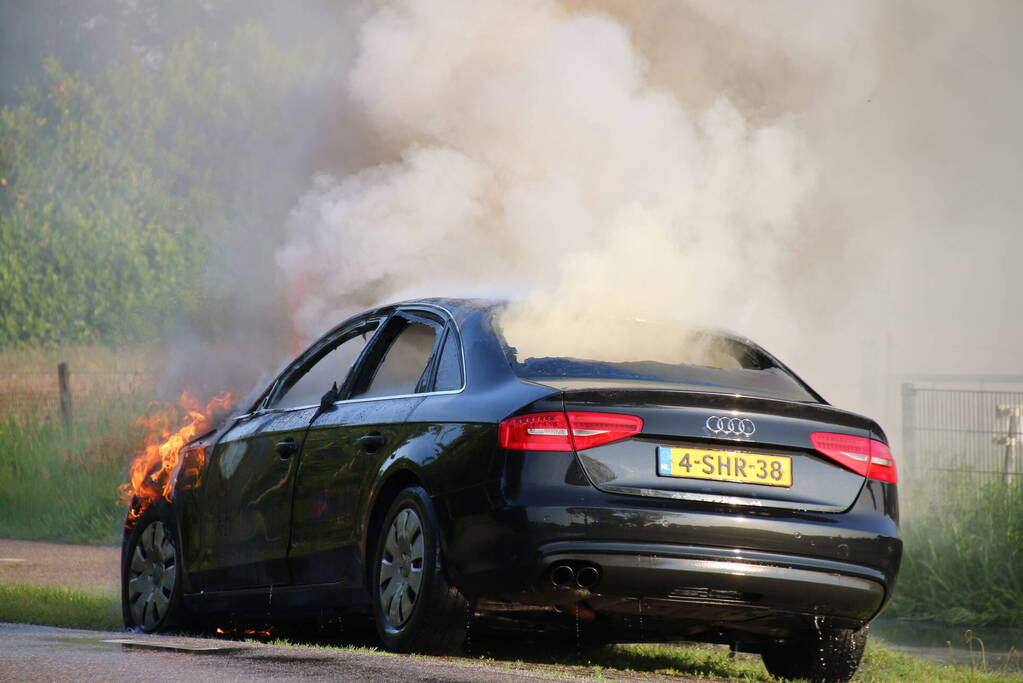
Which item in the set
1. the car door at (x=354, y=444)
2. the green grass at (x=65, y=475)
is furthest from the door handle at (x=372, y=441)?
the green grass at (x=65, y=475)

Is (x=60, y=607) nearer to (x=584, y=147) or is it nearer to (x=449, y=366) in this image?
(x=449, y=366)

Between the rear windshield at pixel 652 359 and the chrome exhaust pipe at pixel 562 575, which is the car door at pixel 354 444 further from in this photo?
the chrome exhaust pipe at pixel 562 575

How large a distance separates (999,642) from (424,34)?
5.53 metres

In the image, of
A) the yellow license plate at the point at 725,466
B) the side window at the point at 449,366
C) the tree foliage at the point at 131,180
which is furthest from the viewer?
the tree foliage at the point at 131,180

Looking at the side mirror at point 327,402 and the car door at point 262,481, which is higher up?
the side mirror at point 327,402

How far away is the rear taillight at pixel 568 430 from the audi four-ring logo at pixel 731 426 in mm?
279

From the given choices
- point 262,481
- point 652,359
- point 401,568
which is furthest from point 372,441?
point 652,359

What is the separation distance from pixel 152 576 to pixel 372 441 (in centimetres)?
229

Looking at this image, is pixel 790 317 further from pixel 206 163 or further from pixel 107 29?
pixel 107 29

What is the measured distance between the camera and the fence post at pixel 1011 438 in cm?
1262

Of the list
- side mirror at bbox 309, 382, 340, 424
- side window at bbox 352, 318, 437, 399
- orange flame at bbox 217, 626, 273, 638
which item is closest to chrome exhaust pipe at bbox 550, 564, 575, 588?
side window at bbox 352, 318, 437, 399

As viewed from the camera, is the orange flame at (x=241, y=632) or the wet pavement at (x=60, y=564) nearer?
the orange flame at (x=241, y=632)

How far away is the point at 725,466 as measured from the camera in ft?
19.9

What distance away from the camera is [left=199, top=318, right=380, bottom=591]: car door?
24.5ft
